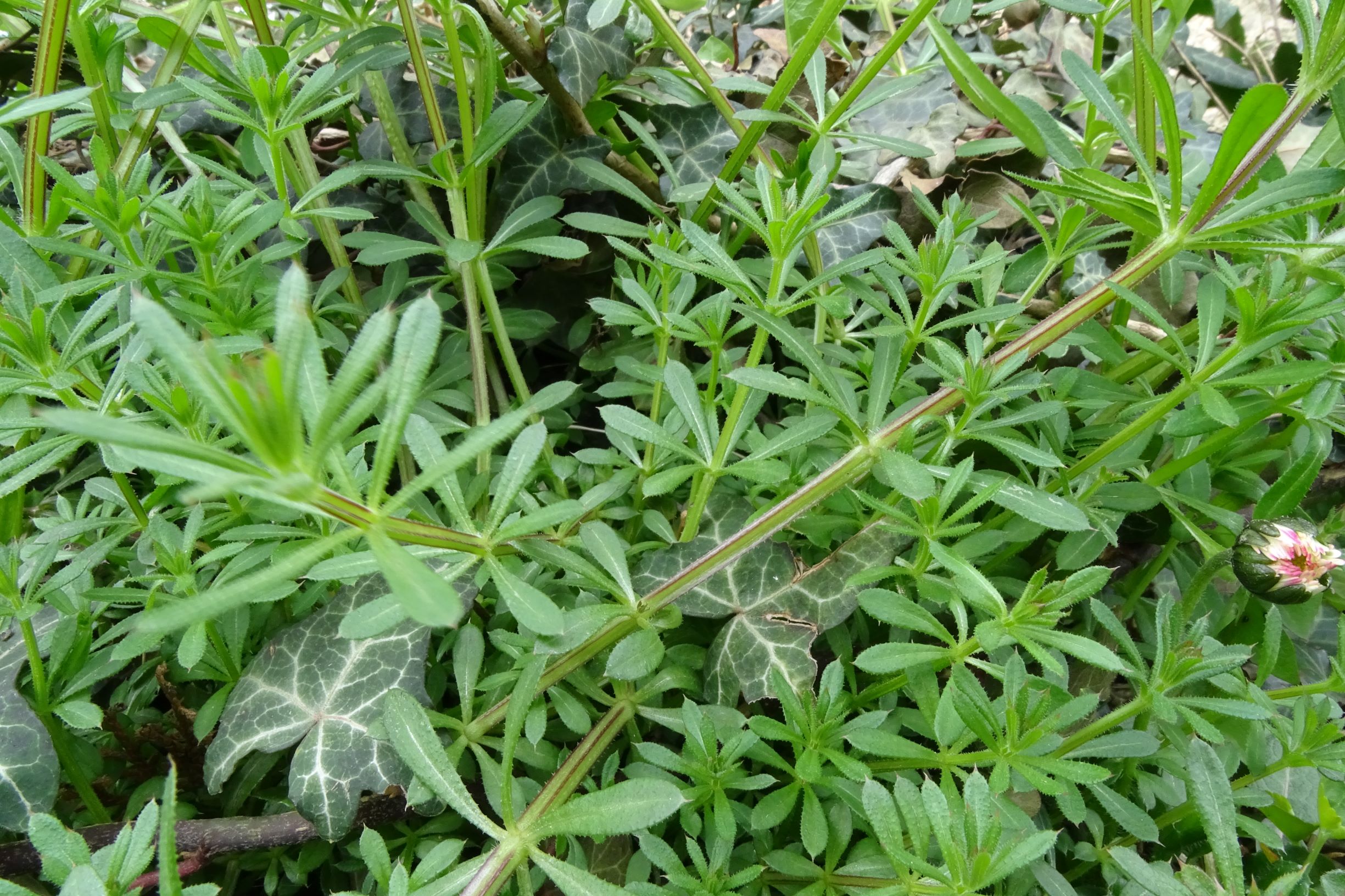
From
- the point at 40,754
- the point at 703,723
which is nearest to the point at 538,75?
the point at 703,723

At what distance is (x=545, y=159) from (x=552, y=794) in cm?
111

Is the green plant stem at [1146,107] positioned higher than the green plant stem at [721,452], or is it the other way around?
the green plant stem at [1146,107]

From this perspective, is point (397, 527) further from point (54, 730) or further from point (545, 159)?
point (545, 159)

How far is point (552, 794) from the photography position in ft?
3.11

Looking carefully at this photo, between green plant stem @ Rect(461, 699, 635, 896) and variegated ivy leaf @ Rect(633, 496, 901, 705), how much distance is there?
0.14 m

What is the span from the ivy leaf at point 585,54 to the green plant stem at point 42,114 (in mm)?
692

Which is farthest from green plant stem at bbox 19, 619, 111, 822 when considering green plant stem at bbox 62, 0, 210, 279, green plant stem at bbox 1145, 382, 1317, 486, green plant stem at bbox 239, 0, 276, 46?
green plant stem at bbox 1145, 382, 1317, 486

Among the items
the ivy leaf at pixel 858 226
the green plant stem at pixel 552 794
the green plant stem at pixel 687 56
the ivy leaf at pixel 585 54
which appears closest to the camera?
the green plant stem at pixel 552 794

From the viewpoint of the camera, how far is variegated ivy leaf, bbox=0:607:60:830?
3.29 feet

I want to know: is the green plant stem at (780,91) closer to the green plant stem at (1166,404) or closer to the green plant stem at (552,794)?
the green plant stem at (1166,404)

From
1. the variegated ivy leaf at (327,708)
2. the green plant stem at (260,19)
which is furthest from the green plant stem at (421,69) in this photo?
the variegated ivy leaf at (327,708)

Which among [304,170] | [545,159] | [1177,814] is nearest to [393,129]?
[304,170]

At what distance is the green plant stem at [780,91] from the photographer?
1.10 meters

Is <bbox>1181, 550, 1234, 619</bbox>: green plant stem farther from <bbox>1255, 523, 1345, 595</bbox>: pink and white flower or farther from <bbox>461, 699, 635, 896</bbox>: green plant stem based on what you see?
<bbox>461, 699, 635, 896</bbox>: green plant stem
